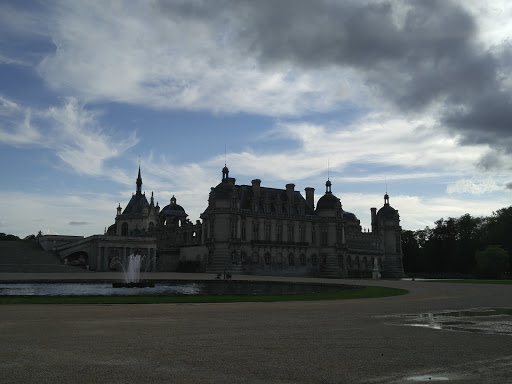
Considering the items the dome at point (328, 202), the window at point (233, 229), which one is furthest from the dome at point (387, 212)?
the window at point (233, 229)

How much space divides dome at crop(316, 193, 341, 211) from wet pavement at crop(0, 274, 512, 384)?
A: 63.1 m

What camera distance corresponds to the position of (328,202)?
81625 mm

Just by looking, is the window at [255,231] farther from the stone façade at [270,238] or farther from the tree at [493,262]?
the tree at [493,262]

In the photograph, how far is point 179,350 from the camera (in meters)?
10.7

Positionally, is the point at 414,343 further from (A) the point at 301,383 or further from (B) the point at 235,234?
(B) the point at 235,234

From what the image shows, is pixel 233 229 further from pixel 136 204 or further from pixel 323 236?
pixel 136 204

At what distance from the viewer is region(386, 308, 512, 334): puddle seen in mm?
14391

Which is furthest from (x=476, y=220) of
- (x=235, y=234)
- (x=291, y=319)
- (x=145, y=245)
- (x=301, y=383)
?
(x=301, y=383)

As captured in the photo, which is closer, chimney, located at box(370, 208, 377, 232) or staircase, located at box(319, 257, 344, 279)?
staircase, located at box(319, 257, 344, 279)

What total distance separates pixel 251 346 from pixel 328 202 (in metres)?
71.4

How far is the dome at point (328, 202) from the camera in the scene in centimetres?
8162

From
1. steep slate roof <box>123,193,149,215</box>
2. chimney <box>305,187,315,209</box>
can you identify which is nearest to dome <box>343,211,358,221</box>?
chimney <box>305,187,315,209</box>

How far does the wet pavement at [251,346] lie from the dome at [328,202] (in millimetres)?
63135

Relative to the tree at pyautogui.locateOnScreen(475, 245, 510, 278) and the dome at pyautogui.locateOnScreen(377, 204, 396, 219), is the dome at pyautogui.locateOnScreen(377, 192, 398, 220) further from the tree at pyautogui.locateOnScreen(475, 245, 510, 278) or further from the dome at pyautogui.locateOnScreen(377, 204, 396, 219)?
the tree at pyautogui.locateOnScreen(475, 245, 510, 278)
